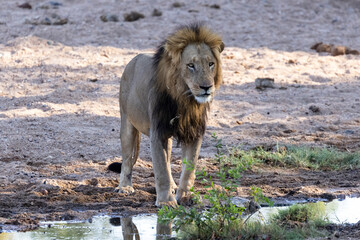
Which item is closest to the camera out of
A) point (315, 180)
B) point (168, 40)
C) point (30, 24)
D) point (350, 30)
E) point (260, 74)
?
point (168, 40)

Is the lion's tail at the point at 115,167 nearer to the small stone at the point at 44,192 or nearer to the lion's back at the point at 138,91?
the lion's back at the point at 138,91

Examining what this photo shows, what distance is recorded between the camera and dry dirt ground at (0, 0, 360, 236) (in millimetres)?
6508

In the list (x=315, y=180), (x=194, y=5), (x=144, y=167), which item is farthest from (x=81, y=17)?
(x=315, y=180)

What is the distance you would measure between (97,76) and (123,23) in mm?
2589

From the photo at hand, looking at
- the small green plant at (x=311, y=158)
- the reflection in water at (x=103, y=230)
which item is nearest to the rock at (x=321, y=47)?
the small green plant at (x=311, y=158)

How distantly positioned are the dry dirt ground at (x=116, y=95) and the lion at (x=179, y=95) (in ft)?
1.20

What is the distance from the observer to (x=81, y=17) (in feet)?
41.4

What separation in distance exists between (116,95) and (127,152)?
322cm

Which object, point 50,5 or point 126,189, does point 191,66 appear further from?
point 50,5

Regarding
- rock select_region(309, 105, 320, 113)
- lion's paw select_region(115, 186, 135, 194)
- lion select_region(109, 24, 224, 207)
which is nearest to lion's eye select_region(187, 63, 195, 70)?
lion select_region(109, 24, 224, 207)

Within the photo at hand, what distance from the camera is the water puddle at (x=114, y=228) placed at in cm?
512

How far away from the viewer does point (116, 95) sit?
31.5ft

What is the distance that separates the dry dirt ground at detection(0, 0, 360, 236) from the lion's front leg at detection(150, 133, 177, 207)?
0.47 ft

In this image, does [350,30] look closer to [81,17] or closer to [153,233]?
[81,17]
